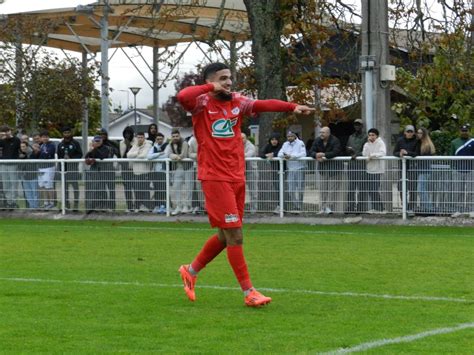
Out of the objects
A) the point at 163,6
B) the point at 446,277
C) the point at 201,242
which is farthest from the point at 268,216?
the point at 446,277

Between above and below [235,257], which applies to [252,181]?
above

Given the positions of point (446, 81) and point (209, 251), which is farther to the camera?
point (446, 81)

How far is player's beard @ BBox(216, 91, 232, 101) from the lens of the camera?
33.6 ft

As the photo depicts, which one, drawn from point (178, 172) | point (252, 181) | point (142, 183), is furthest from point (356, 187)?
point (142, 183)

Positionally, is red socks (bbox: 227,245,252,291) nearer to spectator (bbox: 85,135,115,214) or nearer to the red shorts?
the red shorts

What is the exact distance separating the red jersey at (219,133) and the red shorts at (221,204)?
6 cm

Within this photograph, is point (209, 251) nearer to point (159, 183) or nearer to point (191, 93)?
point (191, 93)

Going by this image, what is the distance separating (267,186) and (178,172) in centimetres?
191

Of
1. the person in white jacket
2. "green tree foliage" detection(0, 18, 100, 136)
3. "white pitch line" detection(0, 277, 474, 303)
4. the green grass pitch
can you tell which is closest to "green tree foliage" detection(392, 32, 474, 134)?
the person in white jacket

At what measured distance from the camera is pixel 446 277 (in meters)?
12.2

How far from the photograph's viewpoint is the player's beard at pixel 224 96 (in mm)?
10242

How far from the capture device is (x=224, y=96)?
10297 millimetres

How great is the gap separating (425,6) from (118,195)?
7.41m

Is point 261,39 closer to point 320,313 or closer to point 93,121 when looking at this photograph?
point 320,313
